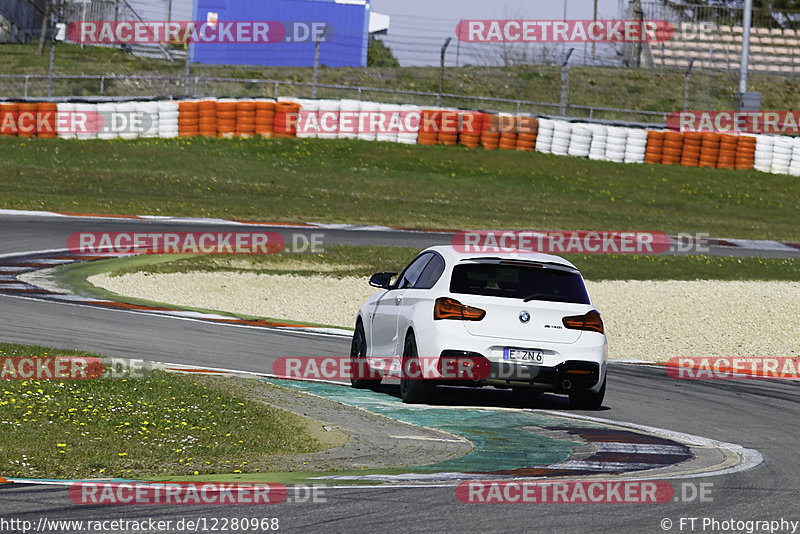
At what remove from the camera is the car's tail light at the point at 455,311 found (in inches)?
384

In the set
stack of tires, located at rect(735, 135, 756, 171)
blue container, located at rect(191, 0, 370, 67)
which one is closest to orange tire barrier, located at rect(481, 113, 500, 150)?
stack of tires, located at rect(735, 135, 756, 171)

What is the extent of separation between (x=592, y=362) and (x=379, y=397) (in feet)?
6.40

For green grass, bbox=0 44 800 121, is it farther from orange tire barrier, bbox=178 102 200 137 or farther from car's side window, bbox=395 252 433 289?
car's side window, bbox=395 252 433 289

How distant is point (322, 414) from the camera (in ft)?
30.3

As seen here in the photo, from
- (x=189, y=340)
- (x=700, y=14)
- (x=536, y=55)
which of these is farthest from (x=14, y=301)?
(x=700, y=14)

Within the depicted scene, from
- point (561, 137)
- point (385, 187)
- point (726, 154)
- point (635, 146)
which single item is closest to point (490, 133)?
point (561, 137)

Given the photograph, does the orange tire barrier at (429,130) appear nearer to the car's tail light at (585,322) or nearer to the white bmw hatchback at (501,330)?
the white bmw hatchback at (501,330)

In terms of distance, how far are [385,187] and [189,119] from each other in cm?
720

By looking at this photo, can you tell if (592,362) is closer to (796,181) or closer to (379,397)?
(379,397)

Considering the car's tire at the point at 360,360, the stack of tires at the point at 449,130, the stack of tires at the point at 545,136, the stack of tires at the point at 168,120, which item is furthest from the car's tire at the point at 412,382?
the stack of tires at the point at 545,136

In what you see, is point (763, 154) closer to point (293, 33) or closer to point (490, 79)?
point (490, 79)

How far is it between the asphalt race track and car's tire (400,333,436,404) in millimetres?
644

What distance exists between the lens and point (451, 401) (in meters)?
10.5

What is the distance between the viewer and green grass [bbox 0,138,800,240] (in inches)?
1109
